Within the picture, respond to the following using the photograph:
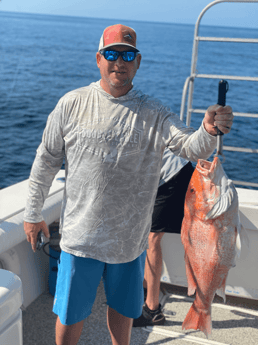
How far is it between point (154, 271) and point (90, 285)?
0.89m

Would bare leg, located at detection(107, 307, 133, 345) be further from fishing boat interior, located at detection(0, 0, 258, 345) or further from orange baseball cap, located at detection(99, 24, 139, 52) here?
orange baseball cap, located at detection(99, 24, 139, 52)

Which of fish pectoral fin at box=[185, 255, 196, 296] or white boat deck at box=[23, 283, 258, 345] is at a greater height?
fish pectoral fin at box=[185, 255, 196, 296]

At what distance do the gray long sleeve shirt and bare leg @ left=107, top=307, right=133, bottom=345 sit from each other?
0.40 m

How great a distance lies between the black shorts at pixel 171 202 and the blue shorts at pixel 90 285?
2.12ft

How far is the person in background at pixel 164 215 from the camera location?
8.12 feet

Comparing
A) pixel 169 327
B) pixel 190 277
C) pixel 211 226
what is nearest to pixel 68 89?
pixel 169 327

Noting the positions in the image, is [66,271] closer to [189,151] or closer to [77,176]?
[77,176]

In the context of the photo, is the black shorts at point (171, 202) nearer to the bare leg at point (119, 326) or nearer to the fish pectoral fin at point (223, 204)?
the bare leg at point (119, 326)

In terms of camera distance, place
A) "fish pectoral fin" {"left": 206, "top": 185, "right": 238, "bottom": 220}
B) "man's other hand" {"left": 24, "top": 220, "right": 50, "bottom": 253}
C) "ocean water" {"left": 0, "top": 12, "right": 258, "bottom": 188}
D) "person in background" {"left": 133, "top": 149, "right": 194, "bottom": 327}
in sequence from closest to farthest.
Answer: "fish pectoral fin" {"left": 206, "top": 185, "right": 238, "bottom": 220}
"man's other hand" {"left": 24, "top": 220, "right": 50, "bottom": 253}
"person in background" {"left": 133, "top": 149, "right": 194, "bottom": 327}
"ocean water" {"left": 0, "top": 12, "right": 258, "bottom": 188}

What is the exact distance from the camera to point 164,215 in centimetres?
255

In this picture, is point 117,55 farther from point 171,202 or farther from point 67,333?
point 67,333

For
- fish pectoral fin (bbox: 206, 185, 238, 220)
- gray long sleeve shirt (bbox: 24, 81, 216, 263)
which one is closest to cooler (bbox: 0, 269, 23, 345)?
gray long sleeve shirt (bbox: 24, 81, 216, 263)

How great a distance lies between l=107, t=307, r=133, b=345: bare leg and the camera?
6.48ft

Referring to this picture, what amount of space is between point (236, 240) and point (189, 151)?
0.45 metres
